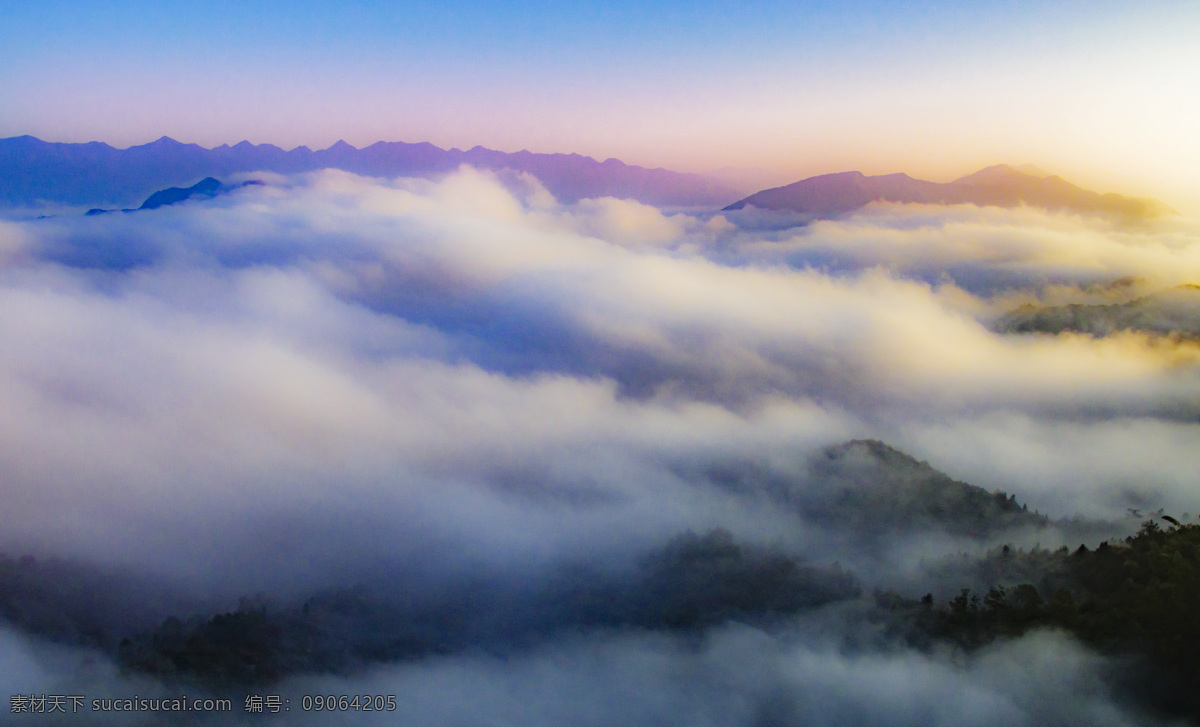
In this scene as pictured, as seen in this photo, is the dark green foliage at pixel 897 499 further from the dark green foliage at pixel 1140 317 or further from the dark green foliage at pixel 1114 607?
the dark green foliage at pixel 1140 317

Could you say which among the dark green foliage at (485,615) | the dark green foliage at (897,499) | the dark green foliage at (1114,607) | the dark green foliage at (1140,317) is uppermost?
the dark green foliage at (1140,317)

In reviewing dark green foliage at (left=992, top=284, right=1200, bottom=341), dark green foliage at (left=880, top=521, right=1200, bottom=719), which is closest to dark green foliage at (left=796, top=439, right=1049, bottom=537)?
dark green foliage at (left=880, top=521, right=1200, bottom=719)

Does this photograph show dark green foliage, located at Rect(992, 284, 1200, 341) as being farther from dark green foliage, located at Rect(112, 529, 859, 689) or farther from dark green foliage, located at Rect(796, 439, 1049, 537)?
dark green foliage, located at Rect(112, 529, 859, 689)

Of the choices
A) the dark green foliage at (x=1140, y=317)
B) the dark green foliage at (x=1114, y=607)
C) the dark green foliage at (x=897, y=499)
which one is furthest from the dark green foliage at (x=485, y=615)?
the dark green foliage at (x=1140, y=317)

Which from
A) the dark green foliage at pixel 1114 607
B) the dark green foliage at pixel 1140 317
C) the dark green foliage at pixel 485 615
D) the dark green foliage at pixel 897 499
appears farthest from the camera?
the dark green foliage at pixel 1140 317

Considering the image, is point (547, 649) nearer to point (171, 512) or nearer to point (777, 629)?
point (777, 629)

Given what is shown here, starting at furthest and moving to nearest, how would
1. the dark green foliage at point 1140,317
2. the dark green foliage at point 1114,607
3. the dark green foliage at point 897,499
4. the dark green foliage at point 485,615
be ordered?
the dark green foliage at point 1140,317 < the dark green foliage at point 897,499 < the dark green foliage at point 485,615 < the dark green foliage at point 1114,607

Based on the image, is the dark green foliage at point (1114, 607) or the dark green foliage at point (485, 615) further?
the dark green foliage at point (485, 615)

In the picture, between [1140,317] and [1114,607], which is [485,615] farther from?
[1140,317]

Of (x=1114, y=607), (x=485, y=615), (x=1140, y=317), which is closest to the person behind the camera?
(x=1114, y=607)

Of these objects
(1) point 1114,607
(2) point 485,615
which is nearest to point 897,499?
(1) point 1114,607

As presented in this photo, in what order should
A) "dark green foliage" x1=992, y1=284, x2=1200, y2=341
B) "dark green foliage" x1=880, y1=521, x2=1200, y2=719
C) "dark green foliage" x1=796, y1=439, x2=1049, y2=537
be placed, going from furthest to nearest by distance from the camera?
"dark green foliage" x1=992, y1=284, x2=1200, y2=341 < "dark green foliage" x1=796, y1=439, x2=1049, y2=537 < "dark green foliage" x1=880, y1=521, x2=1200, y2=719
